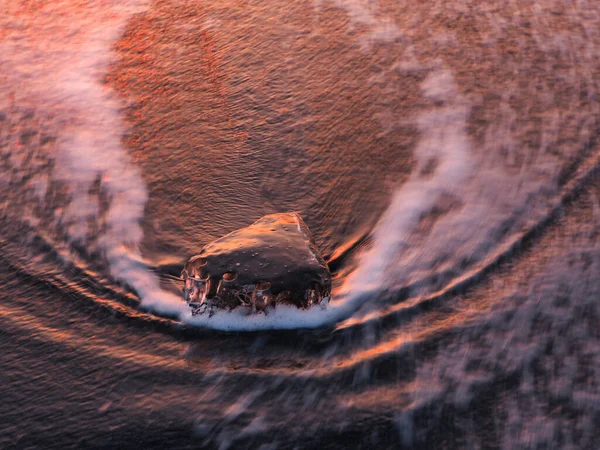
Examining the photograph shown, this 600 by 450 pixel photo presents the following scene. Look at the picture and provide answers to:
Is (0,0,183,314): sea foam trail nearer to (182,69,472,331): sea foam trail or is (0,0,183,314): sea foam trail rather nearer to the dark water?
the dark water

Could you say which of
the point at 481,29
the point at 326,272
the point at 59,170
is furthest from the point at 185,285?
the point at 481,29

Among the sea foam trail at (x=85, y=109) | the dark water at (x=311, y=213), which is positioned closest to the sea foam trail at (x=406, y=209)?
the dark water at (x=311, y=213)

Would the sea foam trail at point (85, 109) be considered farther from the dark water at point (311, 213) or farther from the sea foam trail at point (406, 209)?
the sea foam trail at point (406, 209)

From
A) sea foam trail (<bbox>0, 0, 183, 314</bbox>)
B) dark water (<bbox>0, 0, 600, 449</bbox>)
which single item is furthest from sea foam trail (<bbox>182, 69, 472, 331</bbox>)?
sea foam trail (<bbox>0, 0, 183, 314</bbox>)

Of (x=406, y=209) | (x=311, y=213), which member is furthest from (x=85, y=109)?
(x=406, y=209)

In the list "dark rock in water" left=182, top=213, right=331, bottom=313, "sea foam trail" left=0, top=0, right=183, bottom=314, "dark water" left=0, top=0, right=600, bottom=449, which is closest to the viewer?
"dark water" left=0, top=0, right=600, bottom=449
